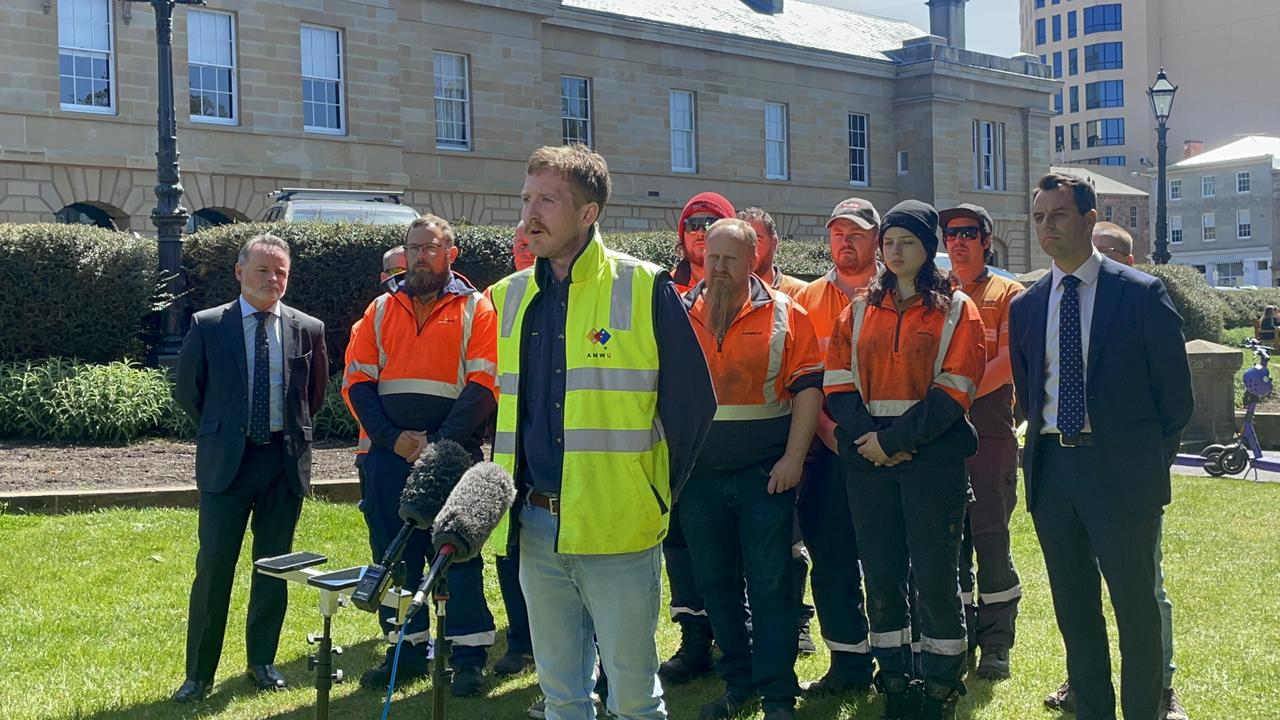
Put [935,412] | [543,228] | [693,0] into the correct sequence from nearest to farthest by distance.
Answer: [543,228] → [935,412] → [693,0]

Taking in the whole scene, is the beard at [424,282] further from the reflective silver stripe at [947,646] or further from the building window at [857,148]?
the building window at [857,148]

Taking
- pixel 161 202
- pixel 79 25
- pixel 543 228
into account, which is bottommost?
pixel 543 228

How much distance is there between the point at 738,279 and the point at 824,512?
1.28m

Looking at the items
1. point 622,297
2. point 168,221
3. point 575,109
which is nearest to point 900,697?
point 622,297

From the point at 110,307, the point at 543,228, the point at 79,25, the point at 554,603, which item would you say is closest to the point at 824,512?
the point at 554,603

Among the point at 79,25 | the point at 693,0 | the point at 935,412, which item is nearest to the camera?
the point at 935,412

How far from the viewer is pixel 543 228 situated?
13.7 feet

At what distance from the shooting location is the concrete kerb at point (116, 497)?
32.2 feet

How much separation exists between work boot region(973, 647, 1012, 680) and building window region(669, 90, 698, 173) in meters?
31.1

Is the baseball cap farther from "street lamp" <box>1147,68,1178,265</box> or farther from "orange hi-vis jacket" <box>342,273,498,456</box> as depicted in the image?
"street lamp" <box>1147,68,1178,265</box>

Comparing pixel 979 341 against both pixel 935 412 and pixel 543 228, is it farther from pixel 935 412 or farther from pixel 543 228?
pixel 543 228

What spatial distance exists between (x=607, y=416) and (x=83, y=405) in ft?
34.6

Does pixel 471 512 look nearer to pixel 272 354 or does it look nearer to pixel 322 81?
pixel 272 354

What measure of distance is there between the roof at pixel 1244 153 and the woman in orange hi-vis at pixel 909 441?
81827mm
